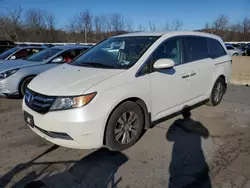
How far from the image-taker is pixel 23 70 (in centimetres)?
569

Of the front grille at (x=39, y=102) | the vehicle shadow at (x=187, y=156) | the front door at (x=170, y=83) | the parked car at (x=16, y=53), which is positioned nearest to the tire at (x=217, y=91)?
the vehicle shadow at (x=187, y=156)

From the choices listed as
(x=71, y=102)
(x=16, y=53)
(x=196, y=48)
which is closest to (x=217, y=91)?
(x=196, y=48)

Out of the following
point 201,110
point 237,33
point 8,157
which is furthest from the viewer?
point 237,33

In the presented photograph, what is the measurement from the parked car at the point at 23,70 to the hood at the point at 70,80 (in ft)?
8.46

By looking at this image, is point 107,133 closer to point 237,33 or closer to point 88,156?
point 88,156

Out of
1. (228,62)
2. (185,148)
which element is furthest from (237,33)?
(185,148)

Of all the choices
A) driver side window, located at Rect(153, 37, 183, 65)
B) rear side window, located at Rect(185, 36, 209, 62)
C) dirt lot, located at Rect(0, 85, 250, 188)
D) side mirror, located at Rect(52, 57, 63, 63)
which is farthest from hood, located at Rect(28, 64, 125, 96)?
side mirror, located at Rect(52, 57, 63, 63)

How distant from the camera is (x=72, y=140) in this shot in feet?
8.95

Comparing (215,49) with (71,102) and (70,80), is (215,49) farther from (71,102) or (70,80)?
(71,102)

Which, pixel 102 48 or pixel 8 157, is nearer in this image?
pixel 8 157

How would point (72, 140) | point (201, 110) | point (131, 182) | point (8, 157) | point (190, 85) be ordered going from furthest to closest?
1. point (201, 110)
2. point (190, 85)
3. point (8, 157)
4. point (72, 140)
5. point (131, 182)

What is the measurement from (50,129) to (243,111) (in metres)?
4.33

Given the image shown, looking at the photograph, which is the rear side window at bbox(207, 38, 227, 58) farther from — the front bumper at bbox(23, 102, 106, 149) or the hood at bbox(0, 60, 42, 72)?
the hood at bbox(0, 60, 42, 72)

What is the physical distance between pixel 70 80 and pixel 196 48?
103 inches
